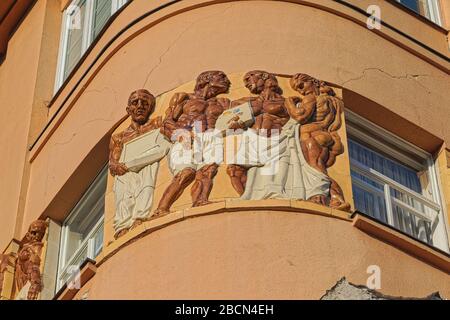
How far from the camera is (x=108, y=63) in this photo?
1426 cm

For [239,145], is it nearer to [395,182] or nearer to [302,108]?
[302,108]

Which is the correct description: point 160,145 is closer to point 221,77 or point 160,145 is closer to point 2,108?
point 221,77

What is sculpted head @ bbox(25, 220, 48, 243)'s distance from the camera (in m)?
14.1

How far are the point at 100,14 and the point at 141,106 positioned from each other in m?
2.89

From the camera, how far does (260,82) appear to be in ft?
41.8

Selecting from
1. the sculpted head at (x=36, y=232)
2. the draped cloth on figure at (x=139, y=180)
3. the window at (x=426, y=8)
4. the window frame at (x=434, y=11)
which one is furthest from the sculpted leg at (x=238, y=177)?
the window at (x=426, y=8)

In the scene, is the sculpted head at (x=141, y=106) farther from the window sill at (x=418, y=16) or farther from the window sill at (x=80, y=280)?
the window sill at (x=418, y=16)

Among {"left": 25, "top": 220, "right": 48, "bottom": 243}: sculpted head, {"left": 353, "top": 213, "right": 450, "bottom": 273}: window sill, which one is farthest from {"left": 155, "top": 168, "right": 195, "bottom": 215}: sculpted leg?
{"left": 25, "top": 220, "right": 48, "bottom": 243}: sculpted head

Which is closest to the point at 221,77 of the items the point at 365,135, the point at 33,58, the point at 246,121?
the point at 246,121

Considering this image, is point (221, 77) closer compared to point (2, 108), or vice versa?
point (221, 77)

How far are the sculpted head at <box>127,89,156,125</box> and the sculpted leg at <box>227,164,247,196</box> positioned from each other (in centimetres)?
121

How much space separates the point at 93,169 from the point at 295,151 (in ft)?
7.95

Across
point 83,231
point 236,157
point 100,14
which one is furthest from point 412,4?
point 83,231

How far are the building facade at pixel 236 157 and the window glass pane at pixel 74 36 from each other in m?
0.06
